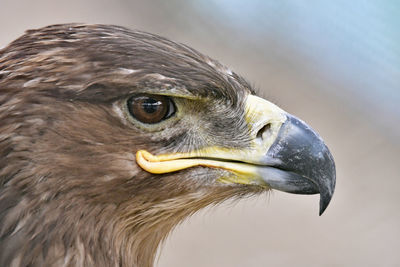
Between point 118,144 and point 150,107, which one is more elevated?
point 150,107

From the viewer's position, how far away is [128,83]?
250cm

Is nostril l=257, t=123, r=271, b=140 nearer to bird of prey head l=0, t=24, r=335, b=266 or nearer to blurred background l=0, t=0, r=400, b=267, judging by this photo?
bird of prey head l=0, t=24, r=335, b=266

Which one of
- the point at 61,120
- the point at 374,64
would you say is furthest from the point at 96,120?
the point at 374,64

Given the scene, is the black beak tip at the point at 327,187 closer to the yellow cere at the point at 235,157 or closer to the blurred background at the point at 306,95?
the yellow cere at the point at 235,157

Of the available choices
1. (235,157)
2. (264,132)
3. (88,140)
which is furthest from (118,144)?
(264,132)

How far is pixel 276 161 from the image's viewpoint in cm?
265

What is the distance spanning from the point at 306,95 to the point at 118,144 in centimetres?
497

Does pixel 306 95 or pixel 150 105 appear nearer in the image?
pixel 150 105

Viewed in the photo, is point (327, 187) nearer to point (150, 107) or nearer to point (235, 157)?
point (235, 157)

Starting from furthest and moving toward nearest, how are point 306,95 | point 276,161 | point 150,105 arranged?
point 306,95 → point 276,161 → point 150,105

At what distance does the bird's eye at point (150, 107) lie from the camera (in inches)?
99.7

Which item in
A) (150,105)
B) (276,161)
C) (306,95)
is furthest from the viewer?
(306,95)

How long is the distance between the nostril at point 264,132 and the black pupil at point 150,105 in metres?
0.42

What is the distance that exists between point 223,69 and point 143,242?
2.43ft
